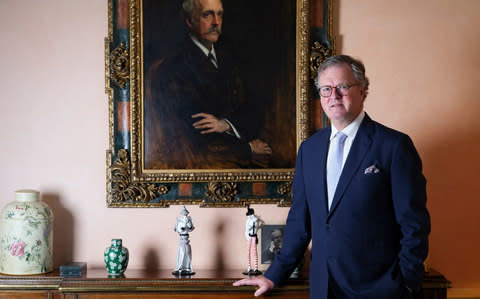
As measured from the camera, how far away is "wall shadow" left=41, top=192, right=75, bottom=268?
2918 millimetres

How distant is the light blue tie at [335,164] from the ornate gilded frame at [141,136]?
1.91ft

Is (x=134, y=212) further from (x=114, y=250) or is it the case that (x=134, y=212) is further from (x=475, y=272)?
(x=475, y=272)

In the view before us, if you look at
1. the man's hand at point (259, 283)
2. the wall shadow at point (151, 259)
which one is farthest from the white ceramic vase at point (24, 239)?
the man's hand at point (259, 283)

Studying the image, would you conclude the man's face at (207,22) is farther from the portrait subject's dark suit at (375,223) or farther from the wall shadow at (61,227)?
the wall shadow at (61,227)

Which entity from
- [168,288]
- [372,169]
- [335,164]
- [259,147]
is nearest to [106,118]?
[259,147]

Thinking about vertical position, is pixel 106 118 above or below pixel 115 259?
above

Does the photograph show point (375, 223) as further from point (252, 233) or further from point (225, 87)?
point (225, 87)

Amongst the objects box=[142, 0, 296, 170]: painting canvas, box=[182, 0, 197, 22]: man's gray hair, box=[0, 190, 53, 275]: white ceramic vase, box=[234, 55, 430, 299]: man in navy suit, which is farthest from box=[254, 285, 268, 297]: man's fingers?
box=[182, 0, 197, 22]: man's gray hair

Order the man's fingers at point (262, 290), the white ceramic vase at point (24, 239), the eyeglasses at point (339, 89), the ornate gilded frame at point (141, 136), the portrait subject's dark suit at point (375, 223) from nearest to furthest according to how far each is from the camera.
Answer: the portrait subject's dark suit at point (375, 223) < the eyeglasses at point (339, 89) < the man's fingers at point (262, 290) < the white ceramic vase at point (24, 239) < the ornate gilded frame at point (141, 136)

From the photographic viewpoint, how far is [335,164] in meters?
2.28

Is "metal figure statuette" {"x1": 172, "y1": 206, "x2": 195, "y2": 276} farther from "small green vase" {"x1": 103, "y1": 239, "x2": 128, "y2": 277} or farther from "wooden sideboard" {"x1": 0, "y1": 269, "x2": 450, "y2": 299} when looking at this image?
"small green vase" {"x1": 103, "y1": 239, "x2": 128, "y2": 277}

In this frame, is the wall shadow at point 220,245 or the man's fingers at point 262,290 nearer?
the man's fingers at point 262,290

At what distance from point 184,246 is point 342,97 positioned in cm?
114

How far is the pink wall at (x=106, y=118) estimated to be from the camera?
292 cm
